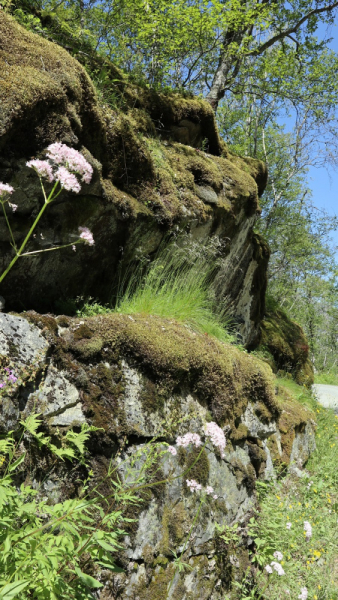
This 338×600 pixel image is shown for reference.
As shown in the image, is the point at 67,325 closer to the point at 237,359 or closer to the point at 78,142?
the point at 78,142

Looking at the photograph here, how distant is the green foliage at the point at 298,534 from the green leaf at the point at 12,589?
193 cm

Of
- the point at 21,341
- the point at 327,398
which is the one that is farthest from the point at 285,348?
the point at 21,341

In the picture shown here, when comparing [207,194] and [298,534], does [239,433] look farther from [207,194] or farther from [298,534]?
[207,194]

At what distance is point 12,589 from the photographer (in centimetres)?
138

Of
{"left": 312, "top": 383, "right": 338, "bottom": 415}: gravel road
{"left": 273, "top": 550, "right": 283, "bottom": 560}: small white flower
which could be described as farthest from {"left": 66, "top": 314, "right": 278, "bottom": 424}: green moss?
{"left": 312, "top": 383, "right": 338, "bottom": 415}: gravel road

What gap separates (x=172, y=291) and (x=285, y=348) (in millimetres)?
5185

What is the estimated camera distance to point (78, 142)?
361 cm

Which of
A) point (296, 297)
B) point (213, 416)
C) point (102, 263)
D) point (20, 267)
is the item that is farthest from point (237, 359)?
point (296, 297)

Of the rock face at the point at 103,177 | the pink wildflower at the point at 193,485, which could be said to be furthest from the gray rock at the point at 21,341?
the pink wildflower at the point at 193,485

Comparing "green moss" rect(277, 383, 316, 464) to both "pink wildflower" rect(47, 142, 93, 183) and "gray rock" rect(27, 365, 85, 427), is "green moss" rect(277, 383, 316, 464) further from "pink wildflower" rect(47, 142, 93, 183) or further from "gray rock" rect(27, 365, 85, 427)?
"pink wildflower" rect(47, 142, 93, 183)

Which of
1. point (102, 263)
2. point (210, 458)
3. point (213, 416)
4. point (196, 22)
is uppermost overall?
point (196, 22)

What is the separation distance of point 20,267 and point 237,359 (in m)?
2.49

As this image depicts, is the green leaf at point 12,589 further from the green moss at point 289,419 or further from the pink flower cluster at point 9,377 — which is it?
the green moss at point 289,419

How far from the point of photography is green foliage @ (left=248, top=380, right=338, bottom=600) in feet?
11.4
